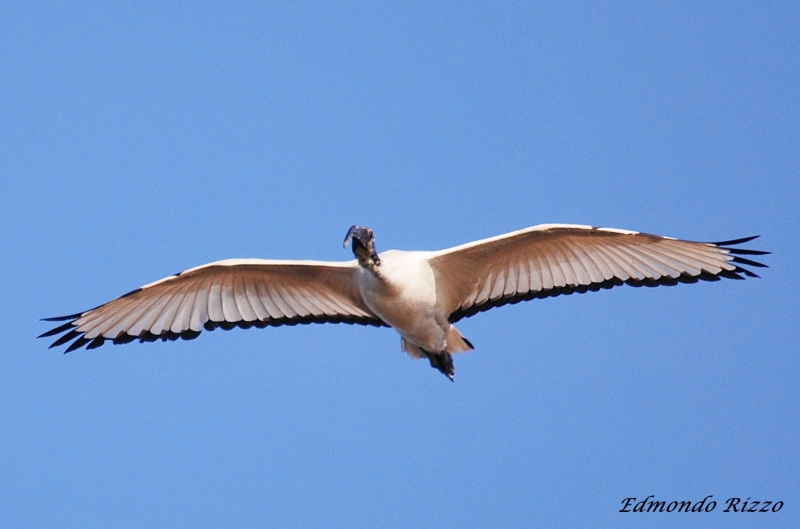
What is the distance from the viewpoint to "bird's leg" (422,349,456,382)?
32.6 feet

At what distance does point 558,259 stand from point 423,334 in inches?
58.3

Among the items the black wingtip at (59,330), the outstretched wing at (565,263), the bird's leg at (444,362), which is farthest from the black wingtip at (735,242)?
the black wingtip at (59,330)

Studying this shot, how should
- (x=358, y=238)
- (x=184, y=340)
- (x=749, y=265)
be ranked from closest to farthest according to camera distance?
(x=358, y=238), (x=749, y=265), (x=184, y=340)

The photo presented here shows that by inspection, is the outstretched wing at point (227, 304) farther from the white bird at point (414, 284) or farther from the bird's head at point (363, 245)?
the bird's head at point (363, 245)

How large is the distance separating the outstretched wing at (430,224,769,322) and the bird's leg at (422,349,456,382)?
44 cm

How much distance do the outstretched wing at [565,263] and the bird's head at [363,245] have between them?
2.20 ft

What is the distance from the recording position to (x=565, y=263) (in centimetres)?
973

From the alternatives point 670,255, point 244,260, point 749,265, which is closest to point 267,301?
point 244,260

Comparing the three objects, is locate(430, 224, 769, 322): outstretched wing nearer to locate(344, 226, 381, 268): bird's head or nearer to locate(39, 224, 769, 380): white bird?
locate(39, 224, 769, 380): white bird

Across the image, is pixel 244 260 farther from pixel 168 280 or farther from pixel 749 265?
pixel 749 265

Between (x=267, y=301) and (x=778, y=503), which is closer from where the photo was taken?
(x=778, y=503)

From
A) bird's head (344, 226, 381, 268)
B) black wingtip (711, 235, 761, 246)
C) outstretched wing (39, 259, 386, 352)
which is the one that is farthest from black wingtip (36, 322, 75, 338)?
black wingtip (711, 235, 761, 246)

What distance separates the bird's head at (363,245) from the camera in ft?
28.4

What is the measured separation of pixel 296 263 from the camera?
9492 millimetres
